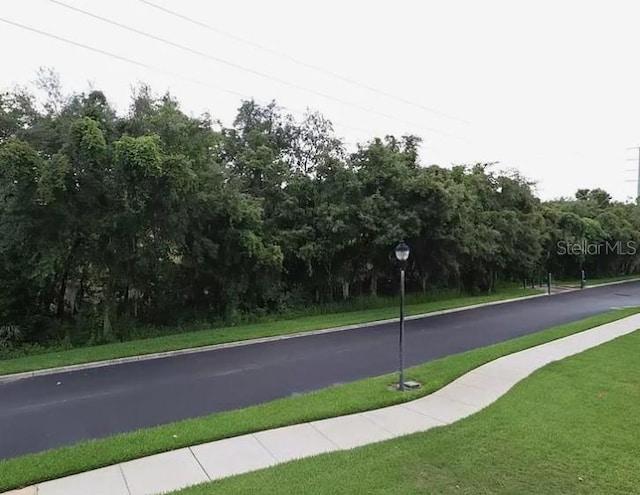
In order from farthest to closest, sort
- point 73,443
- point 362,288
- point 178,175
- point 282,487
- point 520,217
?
point 520,217 → point 362,288 → point 178,175 → point 73,443 → point 282,487

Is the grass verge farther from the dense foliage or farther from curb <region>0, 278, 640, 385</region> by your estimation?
curb <region>0, 278, 640, 385</region>

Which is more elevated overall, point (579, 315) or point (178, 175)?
point (178, 175)

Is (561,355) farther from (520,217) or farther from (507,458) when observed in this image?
(520,217)

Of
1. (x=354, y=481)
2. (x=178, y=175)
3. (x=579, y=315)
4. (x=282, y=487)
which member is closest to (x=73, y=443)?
(x=282, y=487)

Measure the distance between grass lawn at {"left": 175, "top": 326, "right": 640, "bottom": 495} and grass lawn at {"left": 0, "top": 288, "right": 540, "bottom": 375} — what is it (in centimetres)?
656

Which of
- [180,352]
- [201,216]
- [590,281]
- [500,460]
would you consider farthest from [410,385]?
[590,281]

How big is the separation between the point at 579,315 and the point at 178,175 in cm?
1326

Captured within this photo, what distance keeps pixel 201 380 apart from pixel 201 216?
19.2 ft

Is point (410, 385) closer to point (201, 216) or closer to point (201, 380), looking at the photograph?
point (201, 380)

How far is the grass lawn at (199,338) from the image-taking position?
8791 millimetres

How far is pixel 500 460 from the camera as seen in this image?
4.00 metres

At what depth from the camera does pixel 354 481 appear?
3656 mm

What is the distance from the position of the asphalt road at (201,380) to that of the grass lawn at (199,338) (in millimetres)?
643

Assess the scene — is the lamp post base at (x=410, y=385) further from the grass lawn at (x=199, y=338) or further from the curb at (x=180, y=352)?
the grass lawn at (x=199, y=338)
